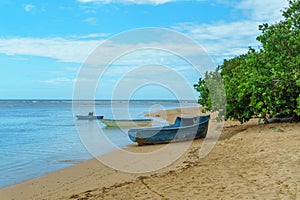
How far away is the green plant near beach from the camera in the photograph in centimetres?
1165

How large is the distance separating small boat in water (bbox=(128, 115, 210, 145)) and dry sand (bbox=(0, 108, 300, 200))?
8.89 ft

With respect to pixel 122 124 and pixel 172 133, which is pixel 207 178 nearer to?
pixel 172 133

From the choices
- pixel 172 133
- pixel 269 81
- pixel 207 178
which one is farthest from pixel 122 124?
pixel 207 178

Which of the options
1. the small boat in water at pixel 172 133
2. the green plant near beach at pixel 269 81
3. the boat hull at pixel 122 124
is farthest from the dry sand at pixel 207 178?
the boat hull at pixel 122 124

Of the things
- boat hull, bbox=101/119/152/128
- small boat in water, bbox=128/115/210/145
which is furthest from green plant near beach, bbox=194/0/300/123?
boat hull, bbox=101/119/152/128

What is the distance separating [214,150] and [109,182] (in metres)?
4.00

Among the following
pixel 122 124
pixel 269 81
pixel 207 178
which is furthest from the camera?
pixel 122 124

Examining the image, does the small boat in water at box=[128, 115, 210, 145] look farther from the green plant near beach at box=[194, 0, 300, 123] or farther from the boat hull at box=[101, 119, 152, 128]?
the boat hull at box=[101, 119, 152, 128]

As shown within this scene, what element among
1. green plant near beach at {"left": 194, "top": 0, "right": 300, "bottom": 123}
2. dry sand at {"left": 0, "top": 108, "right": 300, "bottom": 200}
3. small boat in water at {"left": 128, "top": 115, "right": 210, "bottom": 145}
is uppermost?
green plant near beach at {"left": 194, "top": 0, "right": 300, "bottom": 123}

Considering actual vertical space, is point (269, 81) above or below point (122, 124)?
above

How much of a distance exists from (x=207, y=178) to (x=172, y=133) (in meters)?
7.41

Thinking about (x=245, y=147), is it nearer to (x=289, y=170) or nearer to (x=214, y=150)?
(x=214, y=150)

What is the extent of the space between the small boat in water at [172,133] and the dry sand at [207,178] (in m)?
2.71

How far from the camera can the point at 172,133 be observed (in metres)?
14.0
